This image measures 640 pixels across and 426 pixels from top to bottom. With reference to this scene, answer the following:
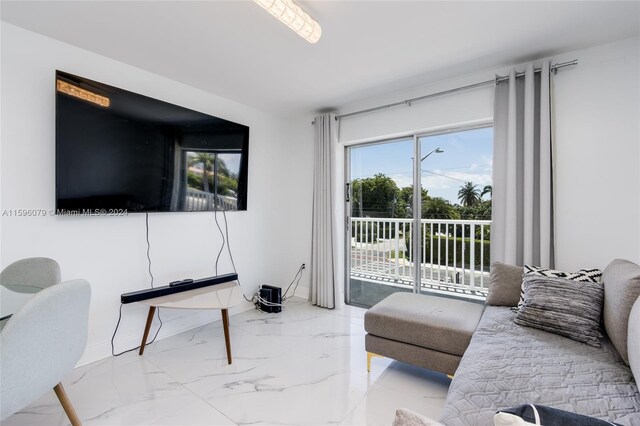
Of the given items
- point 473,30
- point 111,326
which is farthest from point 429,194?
point 111,326

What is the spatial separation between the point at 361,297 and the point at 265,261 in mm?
1253

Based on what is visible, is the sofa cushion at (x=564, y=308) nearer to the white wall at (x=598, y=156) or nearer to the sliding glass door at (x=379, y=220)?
the white wall at (x=598, y=156)

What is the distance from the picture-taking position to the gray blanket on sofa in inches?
39.7

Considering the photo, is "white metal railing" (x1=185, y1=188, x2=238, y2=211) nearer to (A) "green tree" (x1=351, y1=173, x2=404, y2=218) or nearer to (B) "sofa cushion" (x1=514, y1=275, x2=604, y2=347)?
(A) "green tree" (x1=351, y1=173, x2=404, y2=218)

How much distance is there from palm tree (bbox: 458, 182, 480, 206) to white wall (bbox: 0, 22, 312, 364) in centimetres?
172

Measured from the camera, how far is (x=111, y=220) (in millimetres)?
2254

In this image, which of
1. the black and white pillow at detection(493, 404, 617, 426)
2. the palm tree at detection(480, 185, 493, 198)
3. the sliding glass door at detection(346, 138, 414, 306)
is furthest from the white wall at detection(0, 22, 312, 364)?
the black and white pillow at detection(493, 404, 617, 426)

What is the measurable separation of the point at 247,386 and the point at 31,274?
1439 millimetres

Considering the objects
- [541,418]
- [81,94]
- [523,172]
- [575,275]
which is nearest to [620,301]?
[575,275]

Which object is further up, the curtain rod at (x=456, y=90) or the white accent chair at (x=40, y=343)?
the curtain rod at (x=456, y=90)

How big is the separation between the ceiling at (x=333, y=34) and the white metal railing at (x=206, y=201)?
105cm

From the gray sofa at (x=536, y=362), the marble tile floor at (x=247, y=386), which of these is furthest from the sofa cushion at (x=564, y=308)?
the marble tile floor at (x=247, y=386)

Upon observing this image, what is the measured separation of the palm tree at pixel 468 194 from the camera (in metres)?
2.71

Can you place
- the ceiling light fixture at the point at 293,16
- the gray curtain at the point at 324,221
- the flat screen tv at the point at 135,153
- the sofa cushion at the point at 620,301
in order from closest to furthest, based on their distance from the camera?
the sofa cushion at the point at 620,301, the ceiling light fixture at the point at 293,16, the flat screen tv at the point at 135,153, the gray curtain at the point at 324,221
